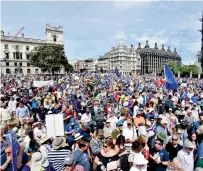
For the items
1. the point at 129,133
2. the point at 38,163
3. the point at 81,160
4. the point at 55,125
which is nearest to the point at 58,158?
the point at 38,163

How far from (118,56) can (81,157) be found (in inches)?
5029

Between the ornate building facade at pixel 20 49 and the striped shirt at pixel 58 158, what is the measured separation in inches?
3149

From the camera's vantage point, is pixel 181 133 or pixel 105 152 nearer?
pixel 105 152

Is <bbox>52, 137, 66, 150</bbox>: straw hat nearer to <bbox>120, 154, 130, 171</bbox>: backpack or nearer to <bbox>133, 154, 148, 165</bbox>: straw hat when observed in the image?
<bbox>120, 154, 130, 171</bbox>: backpack

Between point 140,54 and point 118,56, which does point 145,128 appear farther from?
point 140,54

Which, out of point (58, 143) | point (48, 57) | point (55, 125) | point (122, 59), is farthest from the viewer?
point (122, 59)

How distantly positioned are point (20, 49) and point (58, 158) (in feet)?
288

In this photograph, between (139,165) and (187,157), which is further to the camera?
(187,157)

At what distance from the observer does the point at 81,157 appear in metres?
4.29

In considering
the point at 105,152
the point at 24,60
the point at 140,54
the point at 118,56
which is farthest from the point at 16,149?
the point at 140,54

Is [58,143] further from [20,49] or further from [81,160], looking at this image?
[20,49]

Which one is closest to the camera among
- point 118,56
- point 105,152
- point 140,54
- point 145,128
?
point 105,152

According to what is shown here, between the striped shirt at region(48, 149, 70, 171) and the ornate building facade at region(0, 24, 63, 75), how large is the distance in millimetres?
79992

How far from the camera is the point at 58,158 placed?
4578 millimetres
